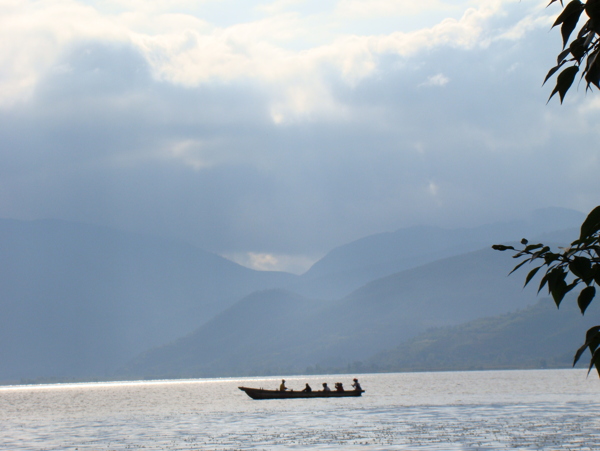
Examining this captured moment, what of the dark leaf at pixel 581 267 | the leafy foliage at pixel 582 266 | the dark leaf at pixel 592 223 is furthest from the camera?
the dark leaf at pixel 581 267

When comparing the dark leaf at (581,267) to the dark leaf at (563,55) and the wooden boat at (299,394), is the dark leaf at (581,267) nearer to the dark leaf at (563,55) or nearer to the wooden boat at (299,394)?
the dark leaf at (563,55)

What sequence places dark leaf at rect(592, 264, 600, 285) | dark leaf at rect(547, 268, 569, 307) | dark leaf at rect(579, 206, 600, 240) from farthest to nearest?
1. dark leaf at rect(547, 268, 569, 307)
2. dark leaf at rect(592, 264, 600, 285)
3. dark leaf at rect(579, 206, 600, 240)

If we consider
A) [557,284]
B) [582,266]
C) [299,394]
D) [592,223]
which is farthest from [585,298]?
[299,394]

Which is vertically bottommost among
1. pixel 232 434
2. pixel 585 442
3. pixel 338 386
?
pixel 585 442

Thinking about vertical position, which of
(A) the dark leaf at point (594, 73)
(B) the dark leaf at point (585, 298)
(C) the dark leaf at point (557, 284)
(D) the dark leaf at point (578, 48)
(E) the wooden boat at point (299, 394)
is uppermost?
(E) the wooden boat at point (299, 394)

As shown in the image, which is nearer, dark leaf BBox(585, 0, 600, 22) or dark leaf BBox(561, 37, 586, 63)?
dark leaf BBox(585, 0, 600, 22)

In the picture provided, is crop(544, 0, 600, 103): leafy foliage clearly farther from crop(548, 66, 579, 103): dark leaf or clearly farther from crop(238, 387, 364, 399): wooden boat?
crop(238, 387, 364, 399): wooden boat

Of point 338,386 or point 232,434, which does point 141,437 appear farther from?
point 338,386

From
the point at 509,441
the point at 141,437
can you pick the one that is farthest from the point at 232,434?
the point at 509,441

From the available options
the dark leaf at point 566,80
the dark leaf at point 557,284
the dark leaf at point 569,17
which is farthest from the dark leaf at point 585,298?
the dark leaf at point 569,17

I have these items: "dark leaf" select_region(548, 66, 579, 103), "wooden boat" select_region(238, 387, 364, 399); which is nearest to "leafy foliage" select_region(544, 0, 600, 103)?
"dark leaf" select_region(548, 66, 579, 103)

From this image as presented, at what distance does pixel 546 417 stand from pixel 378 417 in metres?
23.9

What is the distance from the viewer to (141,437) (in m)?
88.1

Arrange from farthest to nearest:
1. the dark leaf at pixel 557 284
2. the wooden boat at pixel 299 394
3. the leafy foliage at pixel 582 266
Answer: the wooden boat at pixel 299 394
the dark leaf at pixel 557 284
the leafy foliage at pixel 582 266
